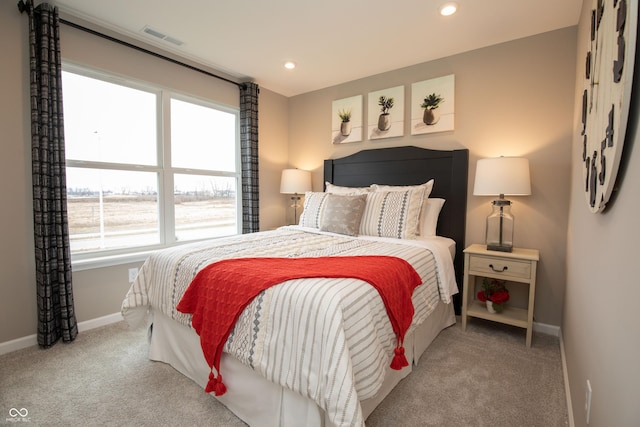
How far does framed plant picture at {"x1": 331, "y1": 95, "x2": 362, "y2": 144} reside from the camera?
11.4ft

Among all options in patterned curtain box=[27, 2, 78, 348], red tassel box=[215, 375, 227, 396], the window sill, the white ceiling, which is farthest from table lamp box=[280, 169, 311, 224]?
red tassel box=[215, 375, 227, 396]

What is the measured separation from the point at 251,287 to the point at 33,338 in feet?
6.93

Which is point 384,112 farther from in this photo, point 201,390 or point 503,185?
point 201,390

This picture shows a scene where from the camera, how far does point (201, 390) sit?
1743mm

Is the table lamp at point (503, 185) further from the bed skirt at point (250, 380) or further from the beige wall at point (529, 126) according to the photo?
the bed skirt at point (250, 380)

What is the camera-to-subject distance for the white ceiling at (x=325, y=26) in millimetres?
2176

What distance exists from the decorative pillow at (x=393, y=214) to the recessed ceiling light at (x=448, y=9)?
137 cm

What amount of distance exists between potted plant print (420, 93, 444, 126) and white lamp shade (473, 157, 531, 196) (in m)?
0.85

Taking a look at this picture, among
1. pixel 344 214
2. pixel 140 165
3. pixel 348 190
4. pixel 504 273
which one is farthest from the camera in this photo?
pixel 348 190

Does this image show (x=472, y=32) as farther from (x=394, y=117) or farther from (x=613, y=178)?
(x=613, y=178)

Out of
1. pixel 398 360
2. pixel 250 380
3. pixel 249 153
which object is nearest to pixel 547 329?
pixel 398 360

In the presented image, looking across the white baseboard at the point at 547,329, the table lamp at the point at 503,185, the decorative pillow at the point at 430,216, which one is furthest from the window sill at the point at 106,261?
the white baseboard at the point at 547,329

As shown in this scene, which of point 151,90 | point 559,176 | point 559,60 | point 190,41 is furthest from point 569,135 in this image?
point 151,90

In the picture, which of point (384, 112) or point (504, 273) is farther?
point (384, 112)
